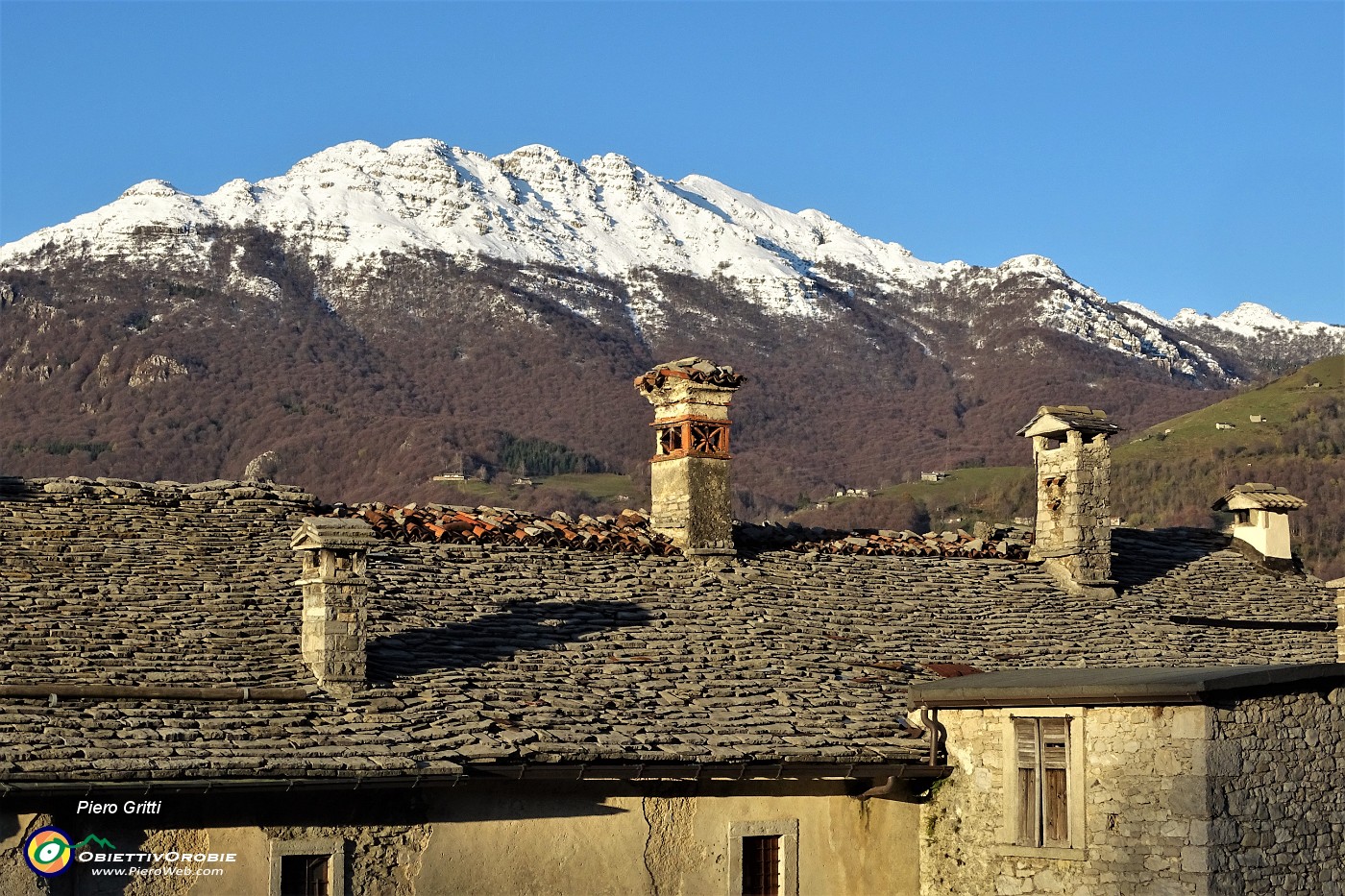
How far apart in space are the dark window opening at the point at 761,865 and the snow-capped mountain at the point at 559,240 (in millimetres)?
106878

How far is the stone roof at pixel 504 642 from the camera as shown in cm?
1408

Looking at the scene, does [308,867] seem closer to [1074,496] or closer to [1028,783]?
[1028,783]

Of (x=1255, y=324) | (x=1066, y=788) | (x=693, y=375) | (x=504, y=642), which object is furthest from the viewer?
(x=1255, y=324)

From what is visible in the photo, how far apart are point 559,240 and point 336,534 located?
14875 cm

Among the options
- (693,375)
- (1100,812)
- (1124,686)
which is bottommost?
(1100,812)

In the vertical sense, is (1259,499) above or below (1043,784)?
above

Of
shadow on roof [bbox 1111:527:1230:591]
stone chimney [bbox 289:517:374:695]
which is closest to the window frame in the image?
stone chimney [bbox 289:517:374:695]

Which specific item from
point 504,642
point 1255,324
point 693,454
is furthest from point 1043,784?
point 1255,324

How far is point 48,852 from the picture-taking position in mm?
12914

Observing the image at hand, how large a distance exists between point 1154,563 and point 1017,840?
27.3 ft

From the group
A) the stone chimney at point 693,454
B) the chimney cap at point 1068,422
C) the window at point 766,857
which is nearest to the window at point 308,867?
the window at point 766,857

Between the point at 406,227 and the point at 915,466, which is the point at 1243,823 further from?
the point at 406,227

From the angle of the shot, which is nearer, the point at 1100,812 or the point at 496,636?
the point at 1100,812

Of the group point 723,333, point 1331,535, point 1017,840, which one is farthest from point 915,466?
point 1017,840
